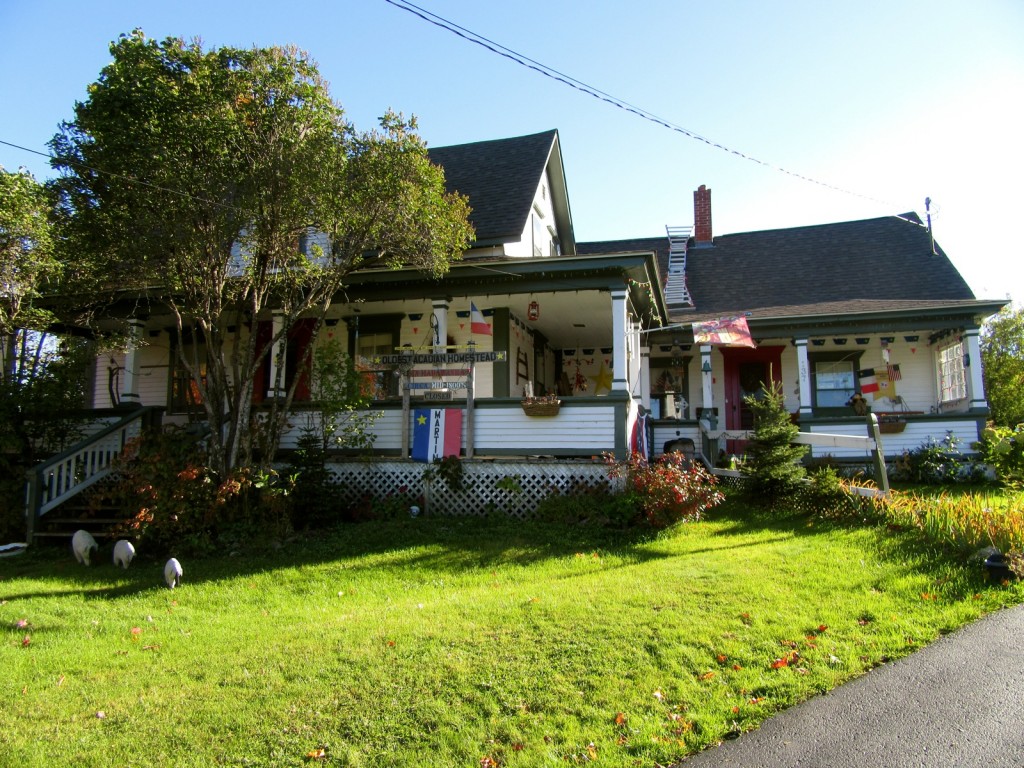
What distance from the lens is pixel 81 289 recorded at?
11086mm

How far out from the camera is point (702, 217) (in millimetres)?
22469

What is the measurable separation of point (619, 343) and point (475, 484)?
3.32 metres

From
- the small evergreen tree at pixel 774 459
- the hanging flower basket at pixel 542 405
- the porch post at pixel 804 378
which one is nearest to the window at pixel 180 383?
the hanging flower basket at pixel 542 405

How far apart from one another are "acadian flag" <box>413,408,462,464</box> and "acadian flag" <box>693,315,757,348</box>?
578cm

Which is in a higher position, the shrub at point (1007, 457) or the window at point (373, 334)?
the window at point (373, 334)

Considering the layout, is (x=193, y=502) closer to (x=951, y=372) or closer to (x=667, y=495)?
(x=667, y=495)

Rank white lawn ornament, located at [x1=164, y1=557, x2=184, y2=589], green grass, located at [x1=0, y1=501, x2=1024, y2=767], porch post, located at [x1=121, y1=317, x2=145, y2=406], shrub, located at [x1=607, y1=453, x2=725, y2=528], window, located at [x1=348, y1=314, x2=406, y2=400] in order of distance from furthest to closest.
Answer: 1. window, located at [x1=348, y1=314, x2=406, y2=400]
2. porch post, located at [x1=121, y1=317, x2=145, y2=406]
3. shrub, located at [x1=607, y1=453, x2=725, y2=528]
4. white lawn ornament, located at [x1=164, y1=557, x2=184, y2=589]
5. green grass, located at [x1=0, y1=501, x2=1024, y2=767]

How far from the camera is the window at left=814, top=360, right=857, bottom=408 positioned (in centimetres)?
1745

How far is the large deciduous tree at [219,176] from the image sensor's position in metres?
8.56

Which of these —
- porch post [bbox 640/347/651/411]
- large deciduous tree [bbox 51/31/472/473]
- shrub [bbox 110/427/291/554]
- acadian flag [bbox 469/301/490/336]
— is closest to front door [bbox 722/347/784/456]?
porch post [bbox 640/347/651/411]

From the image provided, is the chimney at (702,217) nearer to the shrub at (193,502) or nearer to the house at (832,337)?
the house at (832,337)

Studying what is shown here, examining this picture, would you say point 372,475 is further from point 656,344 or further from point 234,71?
point 656,344

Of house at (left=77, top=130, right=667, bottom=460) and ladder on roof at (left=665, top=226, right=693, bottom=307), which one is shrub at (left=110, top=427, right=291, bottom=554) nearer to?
house at (left=77, top=130, right=667, bottom=460)

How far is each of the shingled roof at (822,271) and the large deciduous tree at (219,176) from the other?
10.2 meters
